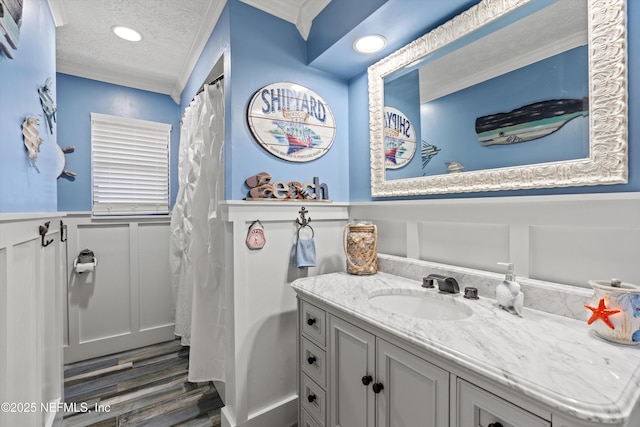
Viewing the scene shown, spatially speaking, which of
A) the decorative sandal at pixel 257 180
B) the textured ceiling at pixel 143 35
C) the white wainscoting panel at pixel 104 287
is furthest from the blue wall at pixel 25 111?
the white wainscoting panel at pixel 104 287

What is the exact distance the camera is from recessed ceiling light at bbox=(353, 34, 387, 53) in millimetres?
1484

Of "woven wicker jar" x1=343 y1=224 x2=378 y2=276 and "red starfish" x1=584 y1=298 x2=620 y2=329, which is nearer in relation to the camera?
"red starfish" x1=584 y1=298 x2=620 y2=329

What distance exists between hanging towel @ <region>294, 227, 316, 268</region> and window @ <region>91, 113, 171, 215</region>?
1.86 m

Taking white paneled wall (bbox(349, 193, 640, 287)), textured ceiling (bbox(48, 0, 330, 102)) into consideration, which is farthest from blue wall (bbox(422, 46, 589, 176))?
textured ceiling (bbox(48, 0, 330, 102))

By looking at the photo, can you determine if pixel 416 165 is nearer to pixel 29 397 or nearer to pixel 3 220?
pixel 3 220

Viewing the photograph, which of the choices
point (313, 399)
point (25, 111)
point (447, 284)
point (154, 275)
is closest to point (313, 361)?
point (313, 399)

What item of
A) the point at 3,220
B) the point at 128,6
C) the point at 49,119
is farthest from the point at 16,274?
the point at 128,6

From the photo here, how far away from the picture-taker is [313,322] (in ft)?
4.32

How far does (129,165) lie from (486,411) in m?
3.09

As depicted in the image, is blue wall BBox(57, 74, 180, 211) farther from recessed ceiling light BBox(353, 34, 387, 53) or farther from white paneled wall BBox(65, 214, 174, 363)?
recessed ceiling light BBox(353, 34, 387, 53)

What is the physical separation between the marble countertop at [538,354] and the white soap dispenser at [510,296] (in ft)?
0.08

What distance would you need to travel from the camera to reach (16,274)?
0.93 meters

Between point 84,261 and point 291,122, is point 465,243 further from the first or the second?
point 84,261

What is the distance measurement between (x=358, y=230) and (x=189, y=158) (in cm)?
135
